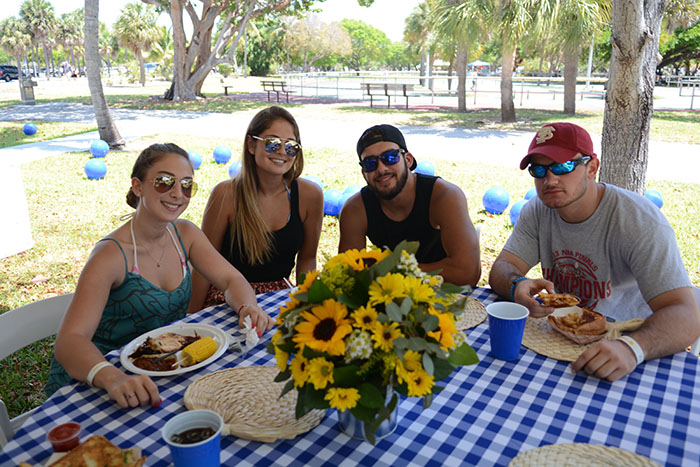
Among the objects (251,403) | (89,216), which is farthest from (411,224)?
(89,216)

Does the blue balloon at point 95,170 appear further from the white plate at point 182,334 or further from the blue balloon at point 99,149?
the white plate at point 182,334

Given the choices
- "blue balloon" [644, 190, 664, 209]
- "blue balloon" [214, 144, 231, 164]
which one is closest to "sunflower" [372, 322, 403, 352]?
"blue balloon" [644, 190, 664, 209]

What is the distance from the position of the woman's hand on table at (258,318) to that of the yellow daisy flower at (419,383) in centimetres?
101

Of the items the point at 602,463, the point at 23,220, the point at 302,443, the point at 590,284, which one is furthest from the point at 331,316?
the point at 23,220

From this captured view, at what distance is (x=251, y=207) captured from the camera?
297 centimetres

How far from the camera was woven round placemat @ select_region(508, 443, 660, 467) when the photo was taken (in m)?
1.30

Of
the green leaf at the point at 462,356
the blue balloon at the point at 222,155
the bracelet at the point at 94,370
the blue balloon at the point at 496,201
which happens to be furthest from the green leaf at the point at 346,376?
the blue balloon at the point at 222,155

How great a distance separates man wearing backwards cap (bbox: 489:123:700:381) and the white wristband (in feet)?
0.14

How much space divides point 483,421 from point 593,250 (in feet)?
4.02

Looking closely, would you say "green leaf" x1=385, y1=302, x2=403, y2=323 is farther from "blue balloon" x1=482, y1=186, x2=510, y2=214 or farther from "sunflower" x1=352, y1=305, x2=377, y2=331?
"blue balloon" x1=482, y1=186, x2=510, y2=214

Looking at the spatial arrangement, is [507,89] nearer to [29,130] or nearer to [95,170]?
[95,170]

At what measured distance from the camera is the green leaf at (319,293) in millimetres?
1178

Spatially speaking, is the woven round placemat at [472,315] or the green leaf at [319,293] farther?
the woven round placemat at [472,315]

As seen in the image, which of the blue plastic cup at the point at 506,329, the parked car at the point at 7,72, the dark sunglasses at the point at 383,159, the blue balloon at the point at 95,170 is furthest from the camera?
the parked car at the point at 7,72
